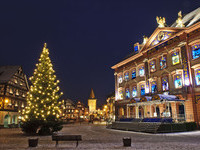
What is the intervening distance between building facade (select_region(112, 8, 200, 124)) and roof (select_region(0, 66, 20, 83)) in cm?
2513

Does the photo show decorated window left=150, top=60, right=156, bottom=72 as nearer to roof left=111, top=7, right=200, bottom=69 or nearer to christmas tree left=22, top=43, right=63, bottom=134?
roof left=111, top=7, right=200, bottom=69

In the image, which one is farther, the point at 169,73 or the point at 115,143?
the point at 169,73

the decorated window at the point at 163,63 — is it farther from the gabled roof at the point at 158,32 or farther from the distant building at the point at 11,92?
the distant building at the point at 11,92

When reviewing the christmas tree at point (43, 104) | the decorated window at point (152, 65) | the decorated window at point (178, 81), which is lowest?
the christmas tree at point (43, 104)

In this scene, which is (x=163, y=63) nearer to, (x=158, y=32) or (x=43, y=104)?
(x=158, y=32)

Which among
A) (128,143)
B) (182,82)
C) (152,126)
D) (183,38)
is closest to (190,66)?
(182,82)

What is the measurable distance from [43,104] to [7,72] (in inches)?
1085

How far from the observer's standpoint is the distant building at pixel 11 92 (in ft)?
125

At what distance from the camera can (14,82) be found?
4259 centimetres

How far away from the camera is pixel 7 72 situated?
138 feet

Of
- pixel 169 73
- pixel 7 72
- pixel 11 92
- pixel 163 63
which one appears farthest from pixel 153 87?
pixel 7 72

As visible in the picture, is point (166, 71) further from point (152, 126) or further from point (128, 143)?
point (128, 143)

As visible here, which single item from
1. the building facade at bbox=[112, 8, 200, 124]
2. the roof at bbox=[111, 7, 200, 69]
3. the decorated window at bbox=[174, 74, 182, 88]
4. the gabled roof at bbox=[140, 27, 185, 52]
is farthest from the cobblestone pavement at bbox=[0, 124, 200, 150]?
the roof at bbox=[111, 7, 200, 69]

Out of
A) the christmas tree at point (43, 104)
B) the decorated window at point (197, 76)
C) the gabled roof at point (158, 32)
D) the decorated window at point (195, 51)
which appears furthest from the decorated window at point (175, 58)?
the christmas tree at point (43, 104)
